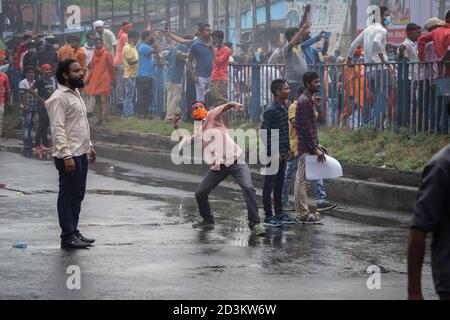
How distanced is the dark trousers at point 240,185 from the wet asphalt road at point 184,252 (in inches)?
8.2

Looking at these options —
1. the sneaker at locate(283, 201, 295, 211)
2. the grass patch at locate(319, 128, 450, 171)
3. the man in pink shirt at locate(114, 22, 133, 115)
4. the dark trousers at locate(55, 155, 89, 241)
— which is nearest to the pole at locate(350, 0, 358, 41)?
the man in pink shirt at locate(114, 22, 133, 115)

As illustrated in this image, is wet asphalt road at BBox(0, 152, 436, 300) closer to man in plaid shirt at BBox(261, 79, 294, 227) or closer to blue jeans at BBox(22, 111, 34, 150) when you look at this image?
man in plaid shirt at BBox(261, 79, 294, 227)

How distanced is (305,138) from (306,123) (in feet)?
0.63

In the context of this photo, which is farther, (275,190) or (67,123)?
(275,190)

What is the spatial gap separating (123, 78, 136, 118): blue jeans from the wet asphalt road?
667 centimetres

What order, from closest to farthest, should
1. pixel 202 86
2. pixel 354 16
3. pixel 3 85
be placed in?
pixel 202 86, pixel 3 85, pixel 354 16

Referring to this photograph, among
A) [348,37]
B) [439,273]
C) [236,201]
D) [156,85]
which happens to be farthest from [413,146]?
[348,37]

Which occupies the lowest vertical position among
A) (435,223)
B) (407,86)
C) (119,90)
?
(119,90)

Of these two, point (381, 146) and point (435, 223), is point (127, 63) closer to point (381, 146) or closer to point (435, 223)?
point (381, 146)

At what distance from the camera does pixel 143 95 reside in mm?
20375

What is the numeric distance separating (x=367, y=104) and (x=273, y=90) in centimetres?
406

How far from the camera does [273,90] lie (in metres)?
11.2

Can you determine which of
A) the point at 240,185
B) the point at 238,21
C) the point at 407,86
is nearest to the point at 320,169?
the point at 240,185

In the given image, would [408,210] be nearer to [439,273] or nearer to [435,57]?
[435,57]
